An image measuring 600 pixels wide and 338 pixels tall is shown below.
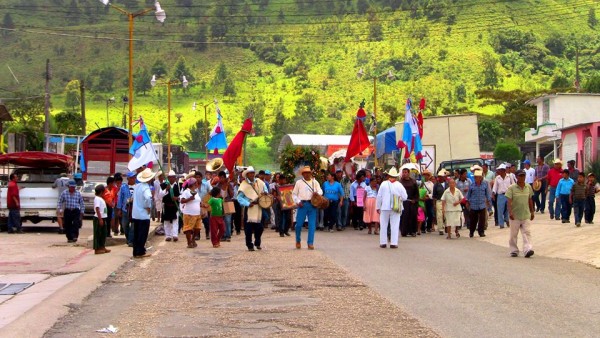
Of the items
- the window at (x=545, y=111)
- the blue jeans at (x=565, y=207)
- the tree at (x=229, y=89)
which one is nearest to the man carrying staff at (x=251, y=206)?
the blue jeans at (x=565, y=207)

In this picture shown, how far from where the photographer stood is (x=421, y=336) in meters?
9.87

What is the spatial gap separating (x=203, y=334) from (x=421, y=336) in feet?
7.18

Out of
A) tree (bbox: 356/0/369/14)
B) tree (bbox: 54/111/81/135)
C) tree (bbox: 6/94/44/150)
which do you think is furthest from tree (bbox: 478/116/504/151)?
tree (bbox: 356/0/369/14)

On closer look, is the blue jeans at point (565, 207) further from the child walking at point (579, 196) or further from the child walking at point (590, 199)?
the child walking at point (579, 196)

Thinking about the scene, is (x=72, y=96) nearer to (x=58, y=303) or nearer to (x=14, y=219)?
(x=14, y=219)

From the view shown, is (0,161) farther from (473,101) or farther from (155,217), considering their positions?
(473,101)

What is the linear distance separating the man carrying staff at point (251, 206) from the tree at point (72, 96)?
4329 inches

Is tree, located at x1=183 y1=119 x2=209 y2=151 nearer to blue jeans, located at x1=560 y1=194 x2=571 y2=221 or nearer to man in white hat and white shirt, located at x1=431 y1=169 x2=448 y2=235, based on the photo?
man in white hat and white shirt, located at x1=431 y1=169 x2=448 y2=235

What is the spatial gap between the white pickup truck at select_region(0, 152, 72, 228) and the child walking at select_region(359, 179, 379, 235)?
8.75 metres

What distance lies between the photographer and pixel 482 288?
13703mm

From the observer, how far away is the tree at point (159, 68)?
145 meters

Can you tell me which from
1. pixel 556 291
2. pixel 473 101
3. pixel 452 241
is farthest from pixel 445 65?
pixel 556 291

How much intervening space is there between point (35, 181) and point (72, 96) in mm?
104630

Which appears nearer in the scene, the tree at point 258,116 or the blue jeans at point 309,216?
the blue jeans at point 309,216
